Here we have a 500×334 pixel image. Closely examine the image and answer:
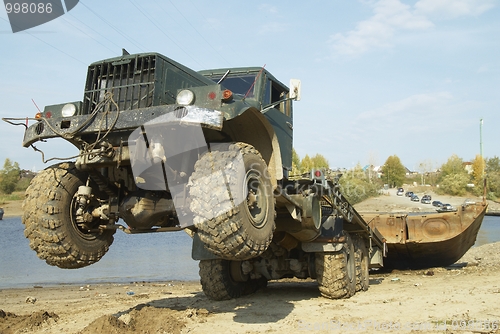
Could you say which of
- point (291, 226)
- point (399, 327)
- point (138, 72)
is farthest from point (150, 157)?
point (399, 327)

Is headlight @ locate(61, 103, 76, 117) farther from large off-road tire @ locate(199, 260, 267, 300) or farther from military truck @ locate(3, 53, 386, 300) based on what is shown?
large off-road tire @ locate(199, 260, 267, 300)

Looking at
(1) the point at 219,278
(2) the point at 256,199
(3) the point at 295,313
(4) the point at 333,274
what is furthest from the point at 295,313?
(2) the point at 256,199

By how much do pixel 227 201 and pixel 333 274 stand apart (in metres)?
4.51

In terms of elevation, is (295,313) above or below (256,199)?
below

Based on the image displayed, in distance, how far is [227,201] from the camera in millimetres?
5027

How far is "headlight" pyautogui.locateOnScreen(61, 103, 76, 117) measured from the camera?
5957 millimetres

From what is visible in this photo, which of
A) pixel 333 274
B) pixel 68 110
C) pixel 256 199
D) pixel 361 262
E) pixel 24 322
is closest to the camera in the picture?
pixel 256 199

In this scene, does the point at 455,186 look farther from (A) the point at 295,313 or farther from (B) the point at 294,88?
(B) the point at 294,88

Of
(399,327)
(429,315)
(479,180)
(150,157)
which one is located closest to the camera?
(150,157)

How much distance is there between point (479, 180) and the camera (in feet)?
262

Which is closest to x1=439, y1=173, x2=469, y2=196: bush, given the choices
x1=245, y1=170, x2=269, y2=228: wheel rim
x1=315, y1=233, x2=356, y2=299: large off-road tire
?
x1=315, y1=233, x2=356, y2=299: large off-road tire

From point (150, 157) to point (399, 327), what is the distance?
380 cm

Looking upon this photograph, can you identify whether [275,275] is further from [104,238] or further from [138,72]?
[138,72]

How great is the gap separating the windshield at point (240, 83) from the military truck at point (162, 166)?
19mm
